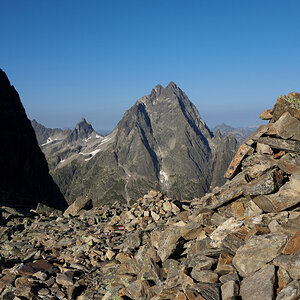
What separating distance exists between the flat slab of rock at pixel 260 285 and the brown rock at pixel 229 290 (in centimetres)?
30

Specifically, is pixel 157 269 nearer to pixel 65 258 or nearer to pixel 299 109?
pixel 65 258

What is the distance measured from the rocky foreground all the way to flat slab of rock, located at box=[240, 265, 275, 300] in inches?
1.5

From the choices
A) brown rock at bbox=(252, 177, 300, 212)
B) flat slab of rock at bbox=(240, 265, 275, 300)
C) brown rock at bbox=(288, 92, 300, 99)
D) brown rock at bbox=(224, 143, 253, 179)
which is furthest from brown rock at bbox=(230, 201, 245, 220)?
brown rock at bbox=(288, 92, 300, 99)

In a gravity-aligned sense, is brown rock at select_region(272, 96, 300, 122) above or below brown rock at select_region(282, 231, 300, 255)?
above

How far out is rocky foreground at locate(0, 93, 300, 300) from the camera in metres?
11.6

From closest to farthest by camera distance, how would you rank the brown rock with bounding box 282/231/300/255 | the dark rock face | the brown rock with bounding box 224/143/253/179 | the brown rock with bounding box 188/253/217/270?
the brown rock with bounding box 282/231/300/255 < the brown rock with bounding box 188/253/217/270 < the brown rock with bounding box 224/143/253/179 < the dark rock face

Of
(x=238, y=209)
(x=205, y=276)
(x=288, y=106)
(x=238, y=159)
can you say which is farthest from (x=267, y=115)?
(x=205, y=276)

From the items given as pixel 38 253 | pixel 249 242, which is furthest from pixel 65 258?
pixel 249 242

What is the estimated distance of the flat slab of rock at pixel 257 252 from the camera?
1203cm

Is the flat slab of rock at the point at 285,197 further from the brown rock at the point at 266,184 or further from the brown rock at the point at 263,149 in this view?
the brown rock at the point at 263,149

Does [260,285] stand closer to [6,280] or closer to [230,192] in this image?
[230,192]

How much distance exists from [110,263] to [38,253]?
23.9 ft

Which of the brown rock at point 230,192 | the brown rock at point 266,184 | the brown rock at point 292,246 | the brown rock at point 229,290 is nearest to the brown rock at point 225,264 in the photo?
the brown rock at point 229,290

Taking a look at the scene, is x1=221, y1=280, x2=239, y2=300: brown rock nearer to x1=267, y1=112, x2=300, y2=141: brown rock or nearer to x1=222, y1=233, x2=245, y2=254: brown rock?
x1=222, y1=233, x2=245, y2=254: brown rock
